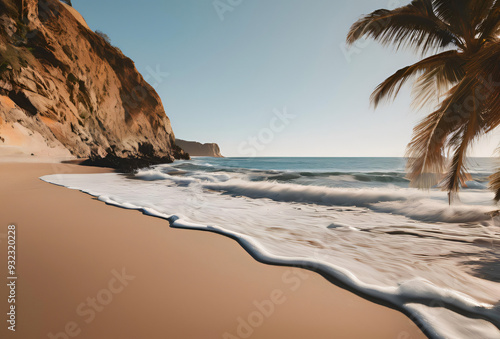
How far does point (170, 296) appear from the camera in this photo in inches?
52.2

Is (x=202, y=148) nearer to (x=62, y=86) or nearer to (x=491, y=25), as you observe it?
(x=62, y=86)

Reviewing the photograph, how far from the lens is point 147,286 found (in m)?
1.42

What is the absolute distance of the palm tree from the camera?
3.19 meters

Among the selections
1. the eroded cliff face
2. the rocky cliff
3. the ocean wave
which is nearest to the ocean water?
the ocean wave

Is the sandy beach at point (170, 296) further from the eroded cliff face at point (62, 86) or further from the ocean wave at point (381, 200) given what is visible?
the eroded cliff face at point (62, 86)

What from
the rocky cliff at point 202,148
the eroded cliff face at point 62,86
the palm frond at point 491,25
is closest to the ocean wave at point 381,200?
the palm frond at point 491,25

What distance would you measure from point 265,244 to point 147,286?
1199 millimetres

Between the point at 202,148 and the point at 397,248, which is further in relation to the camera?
the point at 202,148

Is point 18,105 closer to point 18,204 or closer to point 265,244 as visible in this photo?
point 18,204

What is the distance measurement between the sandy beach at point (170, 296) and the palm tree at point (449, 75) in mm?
3564

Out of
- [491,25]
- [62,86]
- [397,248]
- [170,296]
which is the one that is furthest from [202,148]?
[170,296]

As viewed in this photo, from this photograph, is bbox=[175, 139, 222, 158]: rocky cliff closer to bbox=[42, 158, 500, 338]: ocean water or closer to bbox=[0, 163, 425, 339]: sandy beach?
bbox=[42, 158, 500, 338]: ocean water

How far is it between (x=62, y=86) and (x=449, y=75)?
964 inches

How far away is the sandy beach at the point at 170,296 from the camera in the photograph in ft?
3.55
